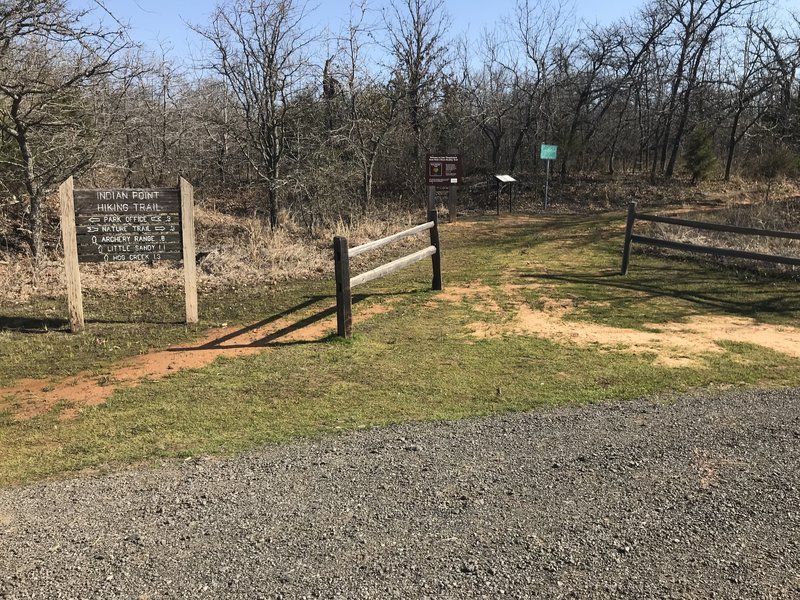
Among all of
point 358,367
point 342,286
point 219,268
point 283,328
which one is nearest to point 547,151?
point 219,268

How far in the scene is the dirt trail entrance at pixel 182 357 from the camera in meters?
5.06

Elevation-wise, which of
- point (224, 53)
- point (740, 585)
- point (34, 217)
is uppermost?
point (224, 53)

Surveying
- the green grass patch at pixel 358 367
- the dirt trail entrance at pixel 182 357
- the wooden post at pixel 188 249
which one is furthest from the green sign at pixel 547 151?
the wooden post at pixel 188 249

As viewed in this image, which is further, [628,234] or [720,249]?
[628,234]

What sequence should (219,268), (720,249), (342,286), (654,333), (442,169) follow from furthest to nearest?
(442,169), (219,268), (720,249), (654,333), (342,286)

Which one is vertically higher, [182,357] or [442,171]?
[442,171]

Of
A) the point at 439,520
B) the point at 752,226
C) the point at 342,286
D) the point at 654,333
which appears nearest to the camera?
the point at 439,520

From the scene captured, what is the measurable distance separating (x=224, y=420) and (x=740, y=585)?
11.3 ft

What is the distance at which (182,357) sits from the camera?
6.30 meters

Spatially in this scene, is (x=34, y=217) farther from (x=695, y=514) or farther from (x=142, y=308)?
(x=695, y=514)

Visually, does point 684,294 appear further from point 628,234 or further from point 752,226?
point 752,226

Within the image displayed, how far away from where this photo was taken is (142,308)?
855 cm

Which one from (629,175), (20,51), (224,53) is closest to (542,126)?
(629,175)

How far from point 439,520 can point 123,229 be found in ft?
20.0
